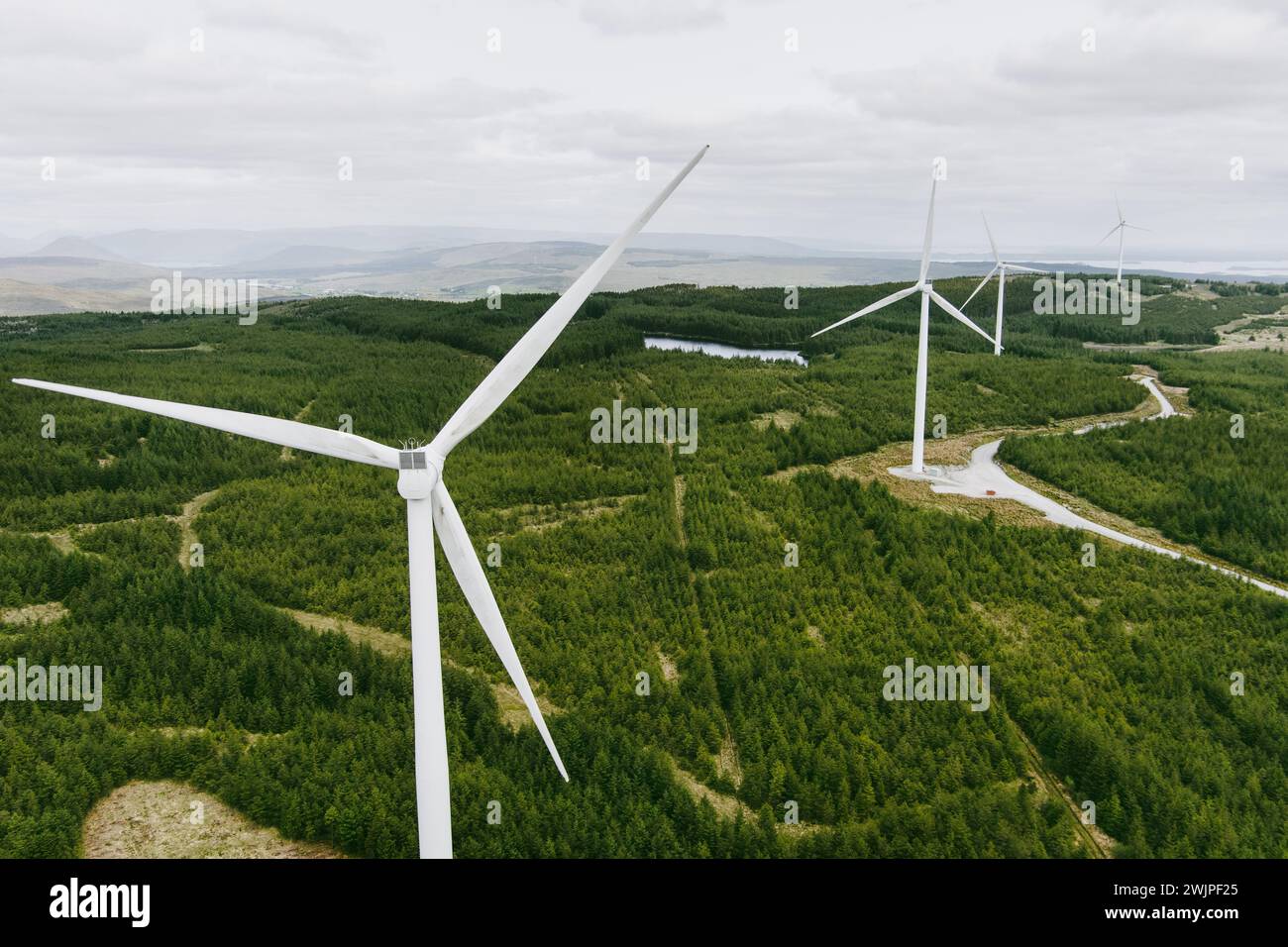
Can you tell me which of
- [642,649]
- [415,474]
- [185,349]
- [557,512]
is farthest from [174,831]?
[185,349]

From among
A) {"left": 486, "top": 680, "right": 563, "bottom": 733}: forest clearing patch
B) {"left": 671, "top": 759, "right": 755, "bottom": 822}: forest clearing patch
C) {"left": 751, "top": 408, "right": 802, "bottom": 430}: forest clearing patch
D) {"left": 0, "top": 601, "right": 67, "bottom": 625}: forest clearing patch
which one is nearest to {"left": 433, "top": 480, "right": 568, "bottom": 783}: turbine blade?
{"left": 671, "top": 759, "right": 755, "bottom": 822}: forest clearing patch

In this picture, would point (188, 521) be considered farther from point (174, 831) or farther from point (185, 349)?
point (185, 349)

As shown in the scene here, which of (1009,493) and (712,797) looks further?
(1009,493)

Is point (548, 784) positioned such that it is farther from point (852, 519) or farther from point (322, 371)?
point (322, 371)

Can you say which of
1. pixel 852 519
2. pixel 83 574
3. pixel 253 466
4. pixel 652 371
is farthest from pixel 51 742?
pixel 652 371

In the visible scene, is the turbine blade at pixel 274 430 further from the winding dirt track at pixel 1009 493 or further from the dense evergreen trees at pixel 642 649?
the winding dirt track at pixel 1009 493
